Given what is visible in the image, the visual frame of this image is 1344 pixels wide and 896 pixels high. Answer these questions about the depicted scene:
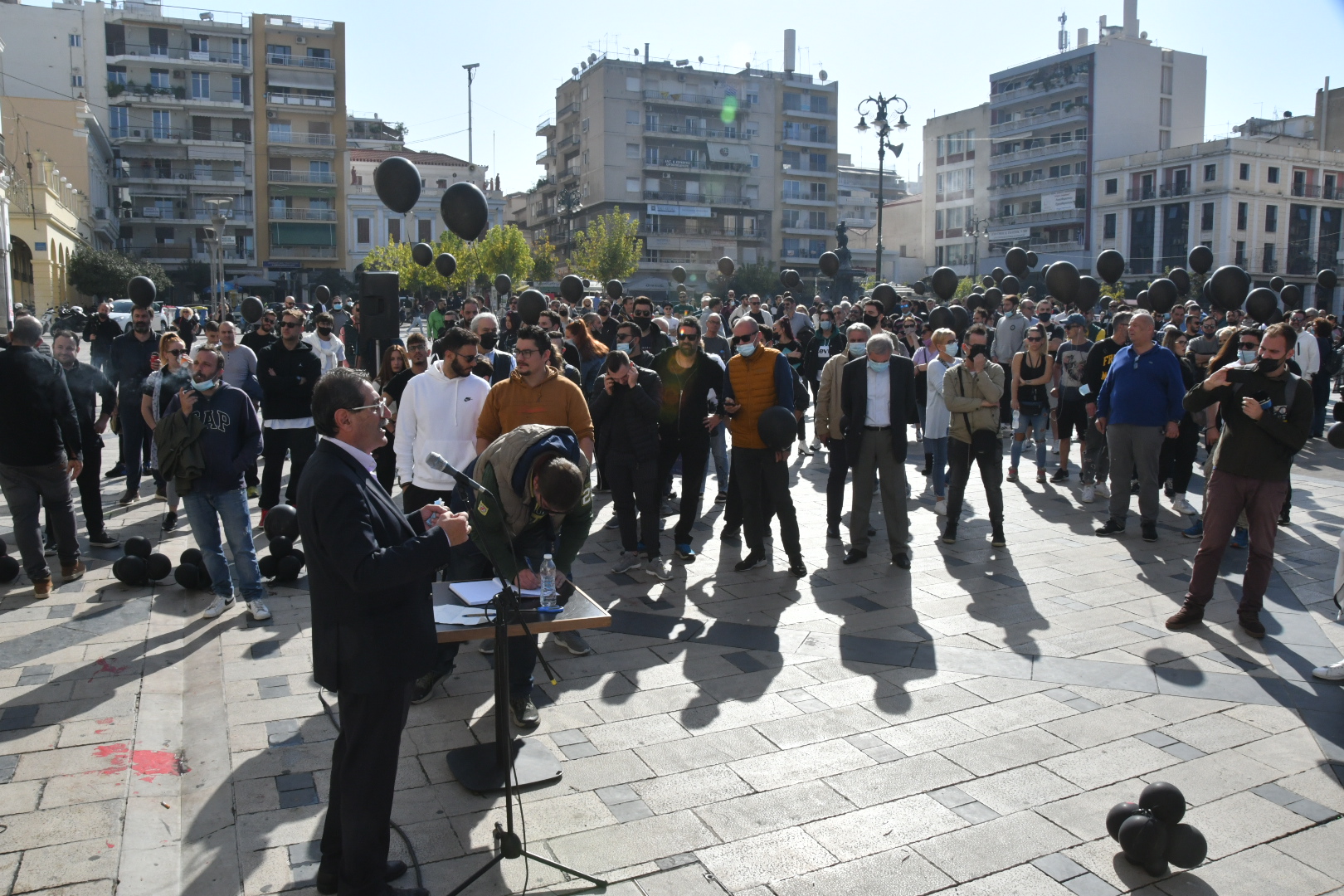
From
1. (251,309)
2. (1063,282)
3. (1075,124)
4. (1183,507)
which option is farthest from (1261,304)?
(1075,124)

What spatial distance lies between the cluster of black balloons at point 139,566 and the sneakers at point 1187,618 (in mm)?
7015

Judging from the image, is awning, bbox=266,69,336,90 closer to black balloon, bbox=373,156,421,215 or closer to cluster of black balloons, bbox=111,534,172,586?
black balloon, bbox=373,156,421,215

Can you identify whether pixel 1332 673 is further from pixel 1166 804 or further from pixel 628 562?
pixel 628 562

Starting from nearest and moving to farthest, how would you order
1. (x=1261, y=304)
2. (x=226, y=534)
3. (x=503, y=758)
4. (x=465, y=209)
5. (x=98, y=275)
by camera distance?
1. (x=503, y=758)
2. (x=226, y=534)
3. (x=465, y=209)
4. (x=1261, y=304)
5. (x=98, y=275)

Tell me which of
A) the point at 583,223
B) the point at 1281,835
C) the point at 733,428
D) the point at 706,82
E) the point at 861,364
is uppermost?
the point at 706,82

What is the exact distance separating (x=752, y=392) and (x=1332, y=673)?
421 centimetres

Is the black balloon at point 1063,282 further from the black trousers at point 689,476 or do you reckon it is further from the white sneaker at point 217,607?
the white sneaker at point 217,607

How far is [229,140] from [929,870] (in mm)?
68884

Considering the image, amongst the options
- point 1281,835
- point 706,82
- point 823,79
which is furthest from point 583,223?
point 1281,835

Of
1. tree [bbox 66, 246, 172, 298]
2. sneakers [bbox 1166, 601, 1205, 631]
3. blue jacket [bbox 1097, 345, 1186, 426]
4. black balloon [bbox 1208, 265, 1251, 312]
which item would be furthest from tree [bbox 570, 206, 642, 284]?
sneakers [bbox 1166, 601, 1205, 631]

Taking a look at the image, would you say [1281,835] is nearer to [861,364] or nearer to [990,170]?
[861,364]

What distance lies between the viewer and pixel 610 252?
5984 centimetres

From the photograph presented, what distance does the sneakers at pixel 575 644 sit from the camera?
234 inches

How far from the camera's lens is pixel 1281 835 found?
3.93 meters
